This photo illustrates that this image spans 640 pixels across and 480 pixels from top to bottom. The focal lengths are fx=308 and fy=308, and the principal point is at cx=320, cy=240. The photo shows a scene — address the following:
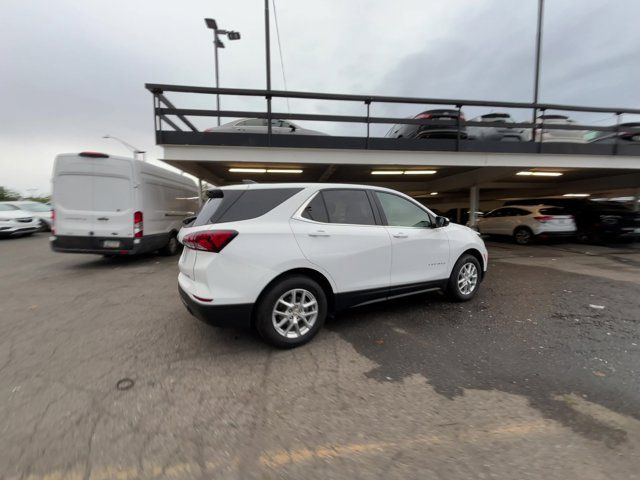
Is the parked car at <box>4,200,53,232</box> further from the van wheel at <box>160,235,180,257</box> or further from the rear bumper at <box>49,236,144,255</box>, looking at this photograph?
the rear bumper at <box>49,236,144,255</box>

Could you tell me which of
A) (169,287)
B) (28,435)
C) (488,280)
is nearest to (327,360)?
(28,435)

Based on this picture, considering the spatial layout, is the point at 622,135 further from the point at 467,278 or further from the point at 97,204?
the point at 97,204

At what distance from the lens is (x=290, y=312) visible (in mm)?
3268

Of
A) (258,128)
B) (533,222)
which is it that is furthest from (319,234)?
(533,222)

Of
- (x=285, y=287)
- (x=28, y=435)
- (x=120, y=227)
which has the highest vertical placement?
(x=120, y=227)

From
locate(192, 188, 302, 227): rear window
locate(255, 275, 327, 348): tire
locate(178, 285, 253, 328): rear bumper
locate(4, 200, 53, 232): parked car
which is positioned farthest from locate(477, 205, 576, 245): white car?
locate(4, 200, 53, 232): parked car

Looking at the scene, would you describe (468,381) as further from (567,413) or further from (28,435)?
(28,435)

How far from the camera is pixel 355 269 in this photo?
3.61 meters

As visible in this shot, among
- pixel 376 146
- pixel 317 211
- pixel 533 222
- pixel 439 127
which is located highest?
pixel 439 127

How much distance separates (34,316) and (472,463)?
18.1 feet

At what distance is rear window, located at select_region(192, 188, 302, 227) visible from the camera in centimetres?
319

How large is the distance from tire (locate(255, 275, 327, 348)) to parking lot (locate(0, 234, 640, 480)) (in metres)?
0.16

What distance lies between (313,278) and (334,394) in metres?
1.27

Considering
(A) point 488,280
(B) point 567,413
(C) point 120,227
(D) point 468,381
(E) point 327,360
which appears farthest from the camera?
(C) point 120,227
